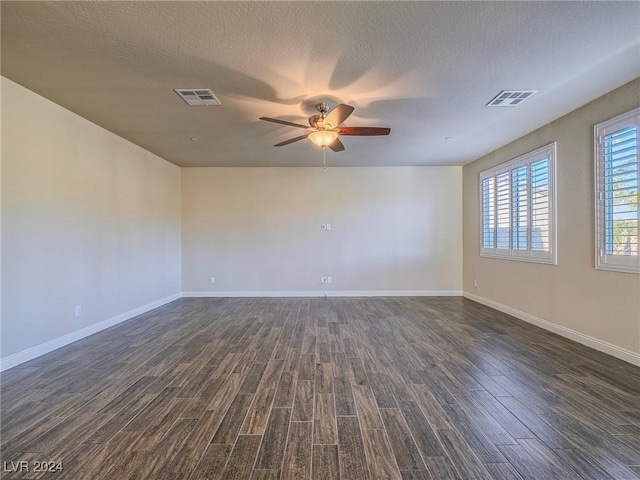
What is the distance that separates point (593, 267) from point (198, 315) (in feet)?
17.6

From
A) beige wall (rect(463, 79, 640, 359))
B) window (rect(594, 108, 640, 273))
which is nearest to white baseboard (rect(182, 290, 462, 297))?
beige wall (rect(463, 79, 640, 359))

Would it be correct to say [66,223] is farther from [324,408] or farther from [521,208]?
[521,208]

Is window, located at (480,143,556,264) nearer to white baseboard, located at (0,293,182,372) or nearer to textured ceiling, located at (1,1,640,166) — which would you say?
textured ceiling, located at (1,1,640,166)

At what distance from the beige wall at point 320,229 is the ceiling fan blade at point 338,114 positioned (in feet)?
10.2

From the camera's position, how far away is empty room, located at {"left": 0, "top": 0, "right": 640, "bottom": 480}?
174cm

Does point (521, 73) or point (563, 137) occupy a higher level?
point (521, 73)

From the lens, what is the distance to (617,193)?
2877 millimetres

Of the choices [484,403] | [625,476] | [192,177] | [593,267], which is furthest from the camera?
[192,177]

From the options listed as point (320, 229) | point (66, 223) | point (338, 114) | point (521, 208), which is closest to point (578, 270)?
point (521, 208)

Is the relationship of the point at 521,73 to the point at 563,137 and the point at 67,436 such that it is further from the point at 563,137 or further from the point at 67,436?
the point at 67,436

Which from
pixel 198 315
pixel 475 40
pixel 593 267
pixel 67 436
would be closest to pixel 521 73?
pixel 475 40

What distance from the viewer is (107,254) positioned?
392cm

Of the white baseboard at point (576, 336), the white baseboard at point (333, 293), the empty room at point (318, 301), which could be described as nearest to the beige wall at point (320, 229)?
the white baseboard at point (333, 293)

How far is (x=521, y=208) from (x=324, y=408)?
13.6ft
